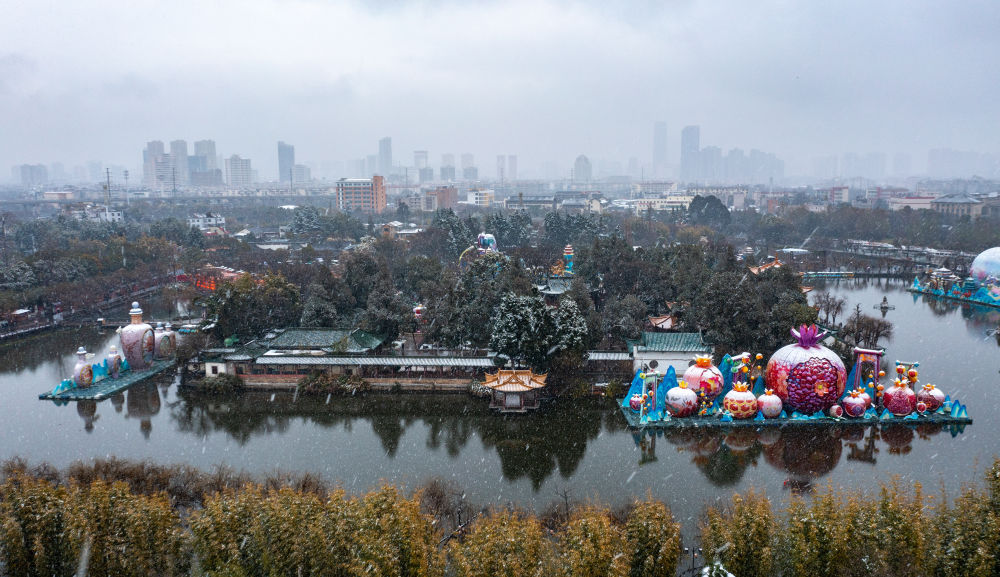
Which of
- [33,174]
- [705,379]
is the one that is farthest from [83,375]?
[33,174]

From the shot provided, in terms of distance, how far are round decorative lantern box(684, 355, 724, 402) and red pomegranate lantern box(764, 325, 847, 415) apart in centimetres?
101

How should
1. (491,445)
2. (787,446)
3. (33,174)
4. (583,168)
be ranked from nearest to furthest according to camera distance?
(787,446)
(491,445)
(33,174)
(583,168)

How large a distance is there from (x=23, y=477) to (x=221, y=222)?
4389cm

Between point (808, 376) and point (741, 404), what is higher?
point (808, 376)

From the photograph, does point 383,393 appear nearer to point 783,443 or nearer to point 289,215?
point 783,443

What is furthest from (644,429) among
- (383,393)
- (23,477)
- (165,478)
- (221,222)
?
(221,222)

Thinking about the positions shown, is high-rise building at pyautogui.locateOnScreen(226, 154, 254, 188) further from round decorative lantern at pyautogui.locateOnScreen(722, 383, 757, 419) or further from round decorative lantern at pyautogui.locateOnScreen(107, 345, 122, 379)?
round decorative lantern at pyautogui.locateOnScreen(722, 383, 757, 419)

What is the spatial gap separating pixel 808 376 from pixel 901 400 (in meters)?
1.66

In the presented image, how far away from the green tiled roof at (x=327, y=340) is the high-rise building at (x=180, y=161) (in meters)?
106

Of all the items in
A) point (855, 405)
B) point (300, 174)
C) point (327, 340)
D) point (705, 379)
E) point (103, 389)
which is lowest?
point (103, 389)

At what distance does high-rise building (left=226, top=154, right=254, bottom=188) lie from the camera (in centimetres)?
11531

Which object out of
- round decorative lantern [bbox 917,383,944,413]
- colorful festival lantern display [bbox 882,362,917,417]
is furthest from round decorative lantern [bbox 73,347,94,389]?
round decorative lantern [bbox 917,383,944,413]

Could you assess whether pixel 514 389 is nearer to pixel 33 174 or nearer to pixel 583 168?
pixel 583 168

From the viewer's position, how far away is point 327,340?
16141 millimetres
